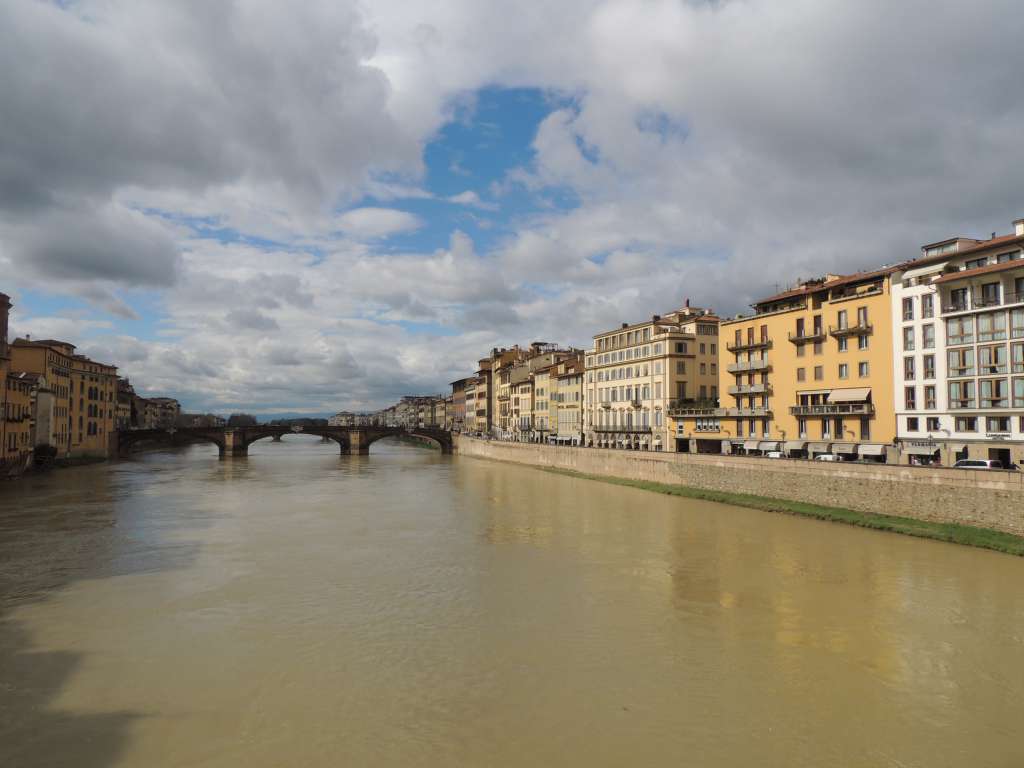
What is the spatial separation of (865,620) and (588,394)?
5838 centimetres

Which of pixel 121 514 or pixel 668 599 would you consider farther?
pixel 121 514

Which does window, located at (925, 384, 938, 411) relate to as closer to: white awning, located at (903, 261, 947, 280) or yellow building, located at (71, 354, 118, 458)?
white awning, located at (903, 261, 947, 280)

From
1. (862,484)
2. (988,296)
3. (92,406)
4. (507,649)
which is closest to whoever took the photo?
(507,649)

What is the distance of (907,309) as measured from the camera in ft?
124

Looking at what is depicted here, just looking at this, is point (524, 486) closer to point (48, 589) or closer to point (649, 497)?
point (649, 497)

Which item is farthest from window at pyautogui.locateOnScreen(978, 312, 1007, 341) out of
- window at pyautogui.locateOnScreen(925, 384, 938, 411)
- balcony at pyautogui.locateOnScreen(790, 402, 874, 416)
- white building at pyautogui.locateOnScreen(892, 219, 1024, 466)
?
balcony at pyautogui.locateOnScreen(790, 402, 874, 416)

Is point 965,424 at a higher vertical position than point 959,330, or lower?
lower

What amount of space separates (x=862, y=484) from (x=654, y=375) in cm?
3079

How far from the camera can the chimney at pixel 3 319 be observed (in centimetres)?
4788

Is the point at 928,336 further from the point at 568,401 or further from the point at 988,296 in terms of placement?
the point at 568,401

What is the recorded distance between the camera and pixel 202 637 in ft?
48.8

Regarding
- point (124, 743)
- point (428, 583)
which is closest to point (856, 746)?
point (124, 743)

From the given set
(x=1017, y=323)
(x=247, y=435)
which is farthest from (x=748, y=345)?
(x=247, y=435)

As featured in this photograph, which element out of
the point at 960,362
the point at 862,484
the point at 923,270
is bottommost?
the point at 862,484
